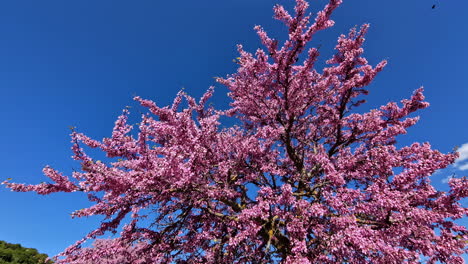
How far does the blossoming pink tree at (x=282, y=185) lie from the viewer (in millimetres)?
7059

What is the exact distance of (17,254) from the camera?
20.0m

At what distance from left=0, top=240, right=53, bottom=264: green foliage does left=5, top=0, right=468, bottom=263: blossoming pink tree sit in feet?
51.8

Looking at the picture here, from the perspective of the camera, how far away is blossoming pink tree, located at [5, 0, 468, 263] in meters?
7.06

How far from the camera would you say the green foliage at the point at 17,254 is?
19172 millimetres

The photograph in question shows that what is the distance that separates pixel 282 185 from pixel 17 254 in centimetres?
2241

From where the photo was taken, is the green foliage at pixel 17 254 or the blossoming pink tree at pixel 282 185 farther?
the green foliage at pixel 17 254

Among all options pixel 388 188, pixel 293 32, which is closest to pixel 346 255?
pixel 388 188

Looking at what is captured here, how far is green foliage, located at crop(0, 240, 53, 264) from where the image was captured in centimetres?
1917

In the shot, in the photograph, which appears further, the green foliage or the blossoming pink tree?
the green foliage

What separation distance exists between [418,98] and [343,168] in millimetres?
4829

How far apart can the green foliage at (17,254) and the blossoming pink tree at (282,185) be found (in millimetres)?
15801

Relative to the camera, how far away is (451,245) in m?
7.05

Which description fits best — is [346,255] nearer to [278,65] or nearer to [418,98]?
[278,65]

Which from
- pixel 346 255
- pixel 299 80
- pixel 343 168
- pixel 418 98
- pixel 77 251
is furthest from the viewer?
pixel 418 98
